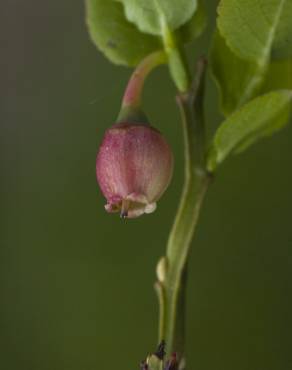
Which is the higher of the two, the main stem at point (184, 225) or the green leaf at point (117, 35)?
the green leaf at point (117, 35)

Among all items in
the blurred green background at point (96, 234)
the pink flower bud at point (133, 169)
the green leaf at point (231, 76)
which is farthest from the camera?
the blurred green background at point (96, 234)

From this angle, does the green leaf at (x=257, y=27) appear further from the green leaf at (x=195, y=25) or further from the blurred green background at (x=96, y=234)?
the blurred green background at (x=96, y=234)

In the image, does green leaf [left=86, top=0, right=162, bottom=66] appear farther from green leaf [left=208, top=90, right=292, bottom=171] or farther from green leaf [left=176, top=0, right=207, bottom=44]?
green leaf [left=208, top=90, right=292, bottom=171]

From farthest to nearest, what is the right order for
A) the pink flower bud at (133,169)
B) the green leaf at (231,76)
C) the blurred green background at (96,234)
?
the blurred green background at (96,234)
the green leaf at (231,76)
the pink flower bud at (133,169)

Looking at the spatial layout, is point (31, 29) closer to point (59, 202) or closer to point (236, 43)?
point (59, 202)

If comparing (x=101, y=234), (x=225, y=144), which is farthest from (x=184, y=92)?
(x=101, y=234)

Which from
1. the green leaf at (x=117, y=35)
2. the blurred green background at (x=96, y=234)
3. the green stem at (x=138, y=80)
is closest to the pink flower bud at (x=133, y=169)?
the green stem at (x=138, y=80)

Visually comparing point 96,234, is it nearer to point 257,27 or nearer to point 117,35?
point 117,35

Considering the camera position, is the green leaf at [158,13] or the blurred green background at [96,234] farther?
the blurred green background at [96,234]
